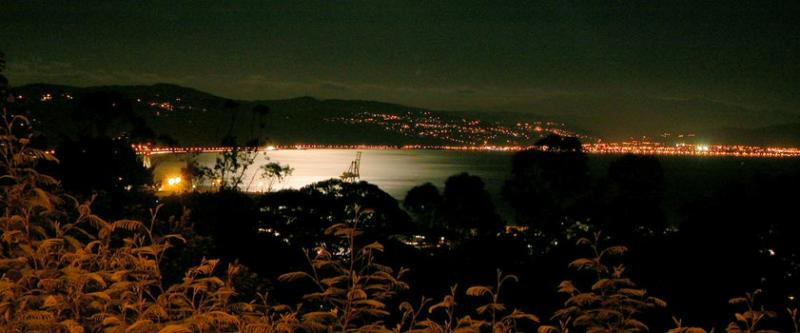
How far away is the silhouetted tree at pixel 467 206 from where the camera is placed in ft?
123

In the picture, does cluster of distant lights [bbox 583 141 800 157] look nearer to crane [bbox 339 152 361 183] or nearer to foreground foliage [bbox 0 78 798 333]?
crane [bbox 339 152 361 183]

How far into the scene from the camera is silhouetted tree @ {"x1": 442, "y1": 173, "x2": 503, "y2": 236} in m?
37.4

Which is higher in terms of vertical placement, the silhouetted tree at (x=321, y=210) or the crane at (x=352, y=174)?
the crane at (x=352, y=174)

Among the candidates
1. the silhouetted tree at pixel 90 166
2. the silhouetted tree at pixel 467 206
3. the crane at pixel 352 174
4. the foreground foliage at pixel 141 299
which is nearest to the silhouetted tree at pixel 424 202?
the silhouetted tree at pixel 467 206

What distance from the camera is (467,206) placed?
38.3m

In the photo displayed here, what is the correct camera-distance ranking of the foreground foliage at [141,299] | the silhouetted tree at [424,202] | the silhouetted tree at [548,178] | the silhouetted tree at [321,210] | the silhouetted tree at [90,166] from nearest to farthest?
the foreground foliage at [141,299] < the silhouetted tree at [321,210] < the silhouetted tree at [90,166] < the silhouetted tree at [548,178] < the silhouetted tree at [424,202]

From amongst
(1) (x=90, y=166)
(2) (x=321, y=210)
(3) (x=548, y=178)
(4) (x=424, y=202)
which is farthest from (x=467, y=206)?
(1) (x=90, y=166)

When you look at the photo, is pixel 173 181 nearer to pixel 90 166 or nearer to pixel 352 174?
pixel 90 166

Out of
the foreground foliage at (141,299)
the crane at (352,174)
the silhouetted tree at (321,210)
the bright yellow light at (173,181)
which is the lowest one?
the bright yellow light at (173,181)

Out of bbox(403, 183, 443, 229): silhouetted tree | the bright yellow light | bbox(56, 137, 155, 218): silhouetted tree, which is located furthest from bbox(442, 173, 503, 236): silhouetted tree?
the bright yellow light

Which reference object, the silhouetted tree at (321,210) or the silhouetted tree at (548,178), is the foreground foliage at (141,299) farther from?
the silhouetted tree at (548,178)

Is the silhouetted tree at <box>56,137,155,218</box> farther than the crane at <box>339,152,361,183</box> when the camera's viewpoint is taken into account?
No

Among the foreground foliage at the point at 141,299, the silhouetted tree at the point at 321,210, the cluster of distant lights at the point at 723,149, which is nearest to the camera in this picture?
the foreground foliage at the point at 141,299

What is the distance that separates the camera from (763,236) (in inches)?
716
